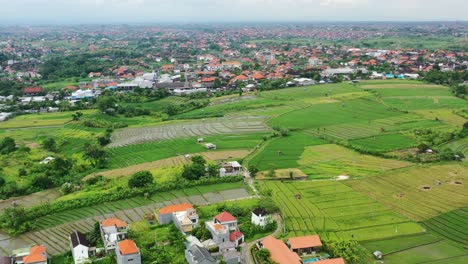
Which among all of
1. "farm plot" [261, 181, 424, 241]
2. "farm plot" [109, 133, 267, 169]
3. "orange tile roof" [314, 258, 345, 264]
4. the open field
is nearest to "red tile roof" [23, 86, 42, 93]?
"farm plot" [109, 133, 267, 169]

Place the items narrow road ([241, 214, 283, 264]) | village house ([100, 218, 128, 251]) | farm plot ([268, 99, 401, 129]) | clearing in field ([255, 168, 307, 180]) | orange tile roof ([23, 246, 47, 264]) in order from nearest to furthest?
orange tile roof ([23, 246, 47, 264])
narrow road ([241, 214, 283, 264])
village house ([100, 218, 128, 251])
clearing in field ([255, 168, 307, 180])
farm plot ([268, 99, 401, 129])

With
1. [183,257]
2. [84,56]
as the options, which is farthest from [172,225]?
[84,56]

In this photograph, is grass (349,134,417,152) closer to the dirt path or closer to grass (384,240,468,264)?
the dirt path

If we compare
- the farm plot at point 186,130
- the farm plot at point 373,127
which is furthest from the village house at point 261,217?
the farm plot at point 186,130

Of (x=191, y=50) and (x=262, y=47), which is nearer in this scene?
(x=191, y=50)

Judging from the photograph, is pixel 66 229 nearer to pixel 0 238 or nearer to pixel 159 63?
pixel 0 238

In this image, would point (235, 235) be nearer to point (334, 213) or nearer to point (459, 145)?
point (334, 213)

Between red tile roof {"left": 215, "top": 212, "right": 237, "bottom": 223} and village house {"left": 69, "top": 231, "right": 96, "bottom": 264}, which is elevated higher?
red tile roof {"left": 215, "top": 212, "right": 237, "bottom": 223}

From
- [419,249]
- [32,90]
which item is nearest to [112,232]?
[419,249]
